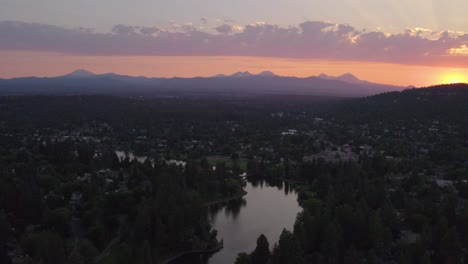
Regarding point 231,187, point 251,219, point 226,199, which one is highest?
point 231,187

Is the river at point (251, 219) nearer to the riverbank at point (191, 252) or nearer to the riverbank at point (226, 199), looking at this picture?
the riverbank at point (191, 252)

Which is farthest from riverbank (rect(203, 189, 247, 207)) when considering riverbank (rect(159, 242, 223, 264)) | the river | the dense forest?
riverbank (rect(159, 242, 223, 264))

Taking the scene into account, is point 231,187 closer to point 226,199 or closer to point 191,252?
point 226,199

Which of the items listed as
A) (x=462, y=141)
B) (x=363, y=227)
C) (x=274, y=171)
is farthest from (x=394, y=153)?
(x=363, y=227)

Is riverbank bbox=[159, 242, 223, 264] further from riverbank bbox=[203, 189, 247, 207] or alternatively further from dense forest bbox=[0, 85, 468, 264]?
riverbank bbox=[203, 189, 247, 207]

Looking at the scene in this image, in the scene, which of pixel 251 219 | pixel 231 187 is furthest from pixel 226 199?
pixel 251 219

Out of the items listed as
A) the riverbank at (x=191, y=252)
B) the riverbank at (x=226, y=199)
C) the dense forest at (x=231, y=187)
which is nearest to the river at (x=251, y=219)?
the riverbank at (x=191, y=252)
